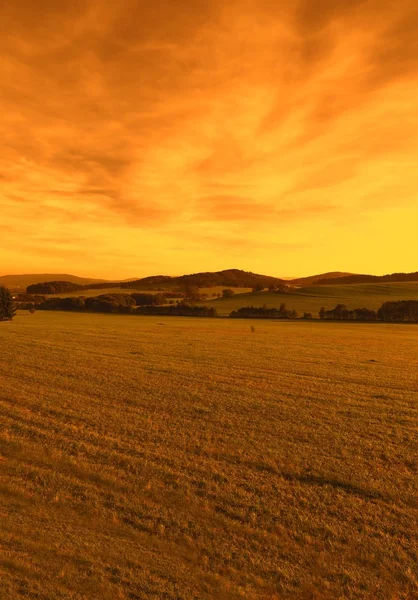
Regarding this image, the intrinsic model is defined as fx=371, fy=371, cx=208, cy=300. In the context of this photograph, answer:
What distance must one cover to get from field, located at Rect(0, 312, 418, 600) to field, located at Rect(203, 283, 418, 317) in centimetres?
6725

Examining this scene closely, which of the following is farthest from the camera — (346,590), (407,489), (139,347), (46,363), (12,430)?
(139,347)

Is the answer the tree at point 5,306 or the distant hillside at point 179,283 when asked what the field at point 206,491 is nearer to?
the tree at point 5,306

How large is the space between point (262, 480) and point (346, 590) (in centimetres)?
328

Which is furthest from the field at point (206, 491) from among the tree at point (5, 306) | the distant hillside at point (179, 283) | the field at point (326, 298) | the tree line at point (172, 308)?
the distant hillside at point (179, 283)

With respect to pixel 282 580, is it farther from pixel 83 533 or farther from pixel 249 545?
pixel 83 533

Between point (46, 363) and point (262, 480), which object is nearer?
point (262, 480)

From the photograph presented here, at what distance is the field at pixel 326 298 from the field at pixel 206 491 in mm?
67251

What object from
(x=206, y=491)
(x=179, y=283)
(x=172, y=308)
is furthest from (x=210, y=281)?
(x=206, y=491)

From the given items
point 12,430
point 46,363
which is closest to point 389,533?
point 12,430

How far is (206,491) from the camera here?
8.55 m

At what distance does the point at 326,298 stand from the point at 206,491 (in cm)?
9639

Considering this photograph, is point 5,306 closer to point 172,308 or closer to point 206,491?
point 172,308

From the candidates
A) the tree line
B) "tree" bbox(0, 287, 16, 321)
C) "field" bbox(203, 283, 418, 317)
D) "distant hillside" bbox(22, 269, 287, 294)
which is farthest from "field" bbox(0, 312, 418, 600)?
"distant hillside" bbox(22, 269, 287, 294)

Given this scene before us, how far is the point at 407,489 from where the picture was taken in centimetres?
888
